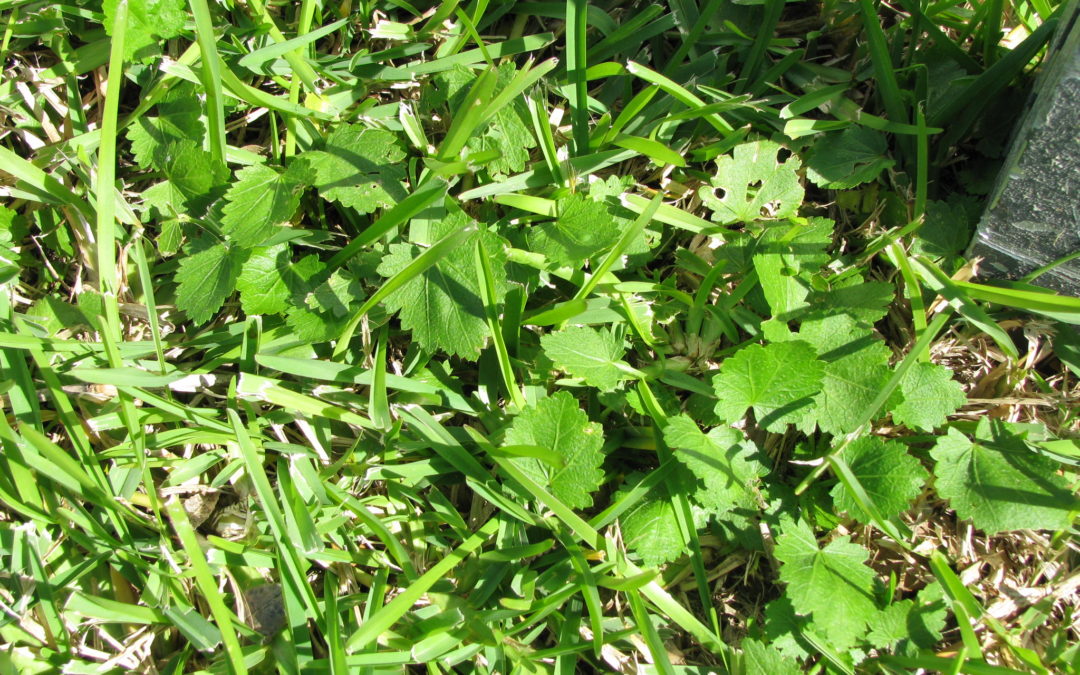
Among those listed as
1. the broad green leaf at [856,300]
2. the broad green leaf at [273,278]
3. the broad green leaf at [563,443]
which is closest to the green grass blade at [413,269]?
the broad green leaf at [273,278]

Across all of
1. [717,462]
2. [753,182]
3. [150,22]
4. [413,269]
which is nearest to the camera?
[413,269]

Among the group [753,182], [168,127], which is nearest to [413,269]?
[168,127]

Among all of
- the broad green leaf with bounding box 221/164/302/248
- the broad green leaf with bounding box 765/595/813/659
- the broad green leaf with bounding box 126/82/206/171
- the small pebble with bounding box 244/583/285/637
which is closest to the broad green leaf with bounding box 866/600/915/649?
the broad green leaf with bounding box 765/595/813/659

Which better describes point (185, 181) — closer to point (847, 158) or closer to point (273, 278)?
point (273, 278)

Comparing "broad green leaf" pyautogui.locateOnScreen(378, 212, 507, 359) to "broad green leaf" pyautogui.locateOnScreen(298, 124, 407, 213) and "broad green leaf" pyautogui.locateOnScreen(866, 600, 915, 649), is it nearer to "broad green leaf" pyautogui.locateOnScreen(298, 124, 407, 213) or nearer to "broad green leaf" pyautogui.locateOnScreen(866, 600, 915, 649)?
"broad green leaf" pyautogui.locateOnScreen(298, 124, 407, 213)

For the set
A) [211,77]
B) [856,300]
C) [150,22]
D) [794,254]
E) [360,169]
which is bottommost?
[856,300]

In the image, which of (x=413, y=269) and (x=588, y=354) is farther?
(x=588, y=354)

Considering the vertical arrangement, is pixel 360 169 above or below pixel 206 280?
above
